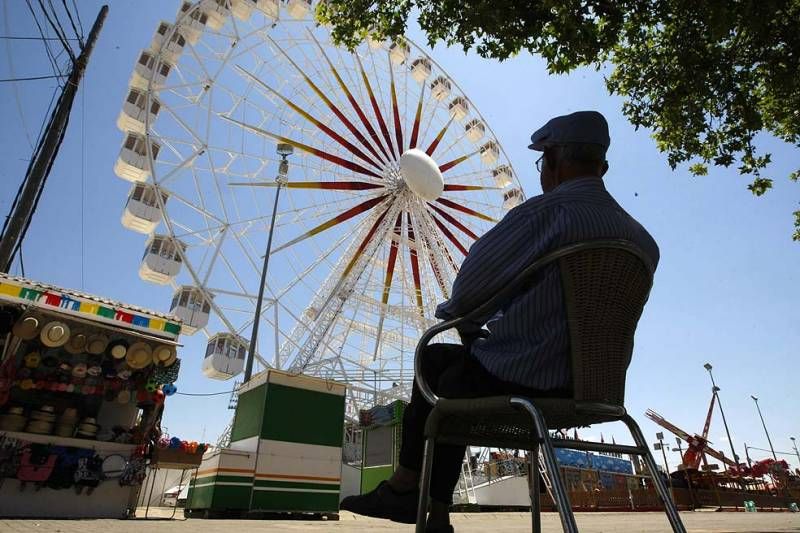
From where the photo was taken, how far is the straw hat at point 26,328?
6.76 metres

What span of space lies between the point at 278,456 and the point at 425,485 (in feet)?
29.9

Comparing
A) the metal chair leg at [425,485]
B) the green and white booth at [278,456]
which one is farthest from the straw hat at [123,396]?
the metal chair leg at [425,485]

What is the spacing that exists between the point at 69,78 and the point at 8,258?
12.6ft

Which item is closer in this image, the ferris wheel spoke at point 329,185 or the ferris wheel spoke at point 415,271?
the ferris wheel spoke at point 329,185

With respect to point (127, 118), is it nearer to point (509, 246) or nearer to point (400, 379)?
point (400, 379)

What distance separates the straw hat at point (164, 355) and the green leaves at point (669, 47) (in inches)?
217

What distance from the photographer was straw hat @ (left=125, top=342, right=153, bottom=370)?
7626 millimetres

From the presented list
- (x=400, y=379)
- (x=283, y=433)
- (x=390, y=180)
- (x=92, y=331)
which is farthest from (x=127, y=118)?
(x=400, y=379)

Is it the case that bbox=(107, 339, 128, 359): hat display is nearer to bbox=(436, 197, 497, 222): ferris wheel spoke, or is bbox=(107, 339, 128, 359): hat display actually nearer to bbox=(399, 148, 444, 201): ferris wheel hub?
bbox=(399, 148, 444, 201): ferris wheel hub

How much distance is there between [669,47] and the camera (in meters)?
6.53

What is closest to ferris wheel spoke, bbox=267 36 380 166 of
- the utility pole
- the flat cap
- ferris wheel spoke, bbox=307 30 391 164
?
ferris wheel spoke, bbox=307 30 391 164

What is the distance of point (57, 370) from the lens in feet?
23.9

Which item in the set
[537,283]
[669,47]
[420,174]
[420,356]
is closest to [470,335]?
[420,356]

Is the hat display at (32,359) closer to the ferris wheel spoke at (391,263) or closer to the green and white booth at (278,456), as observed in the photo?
the green and white booth at (278,456)
